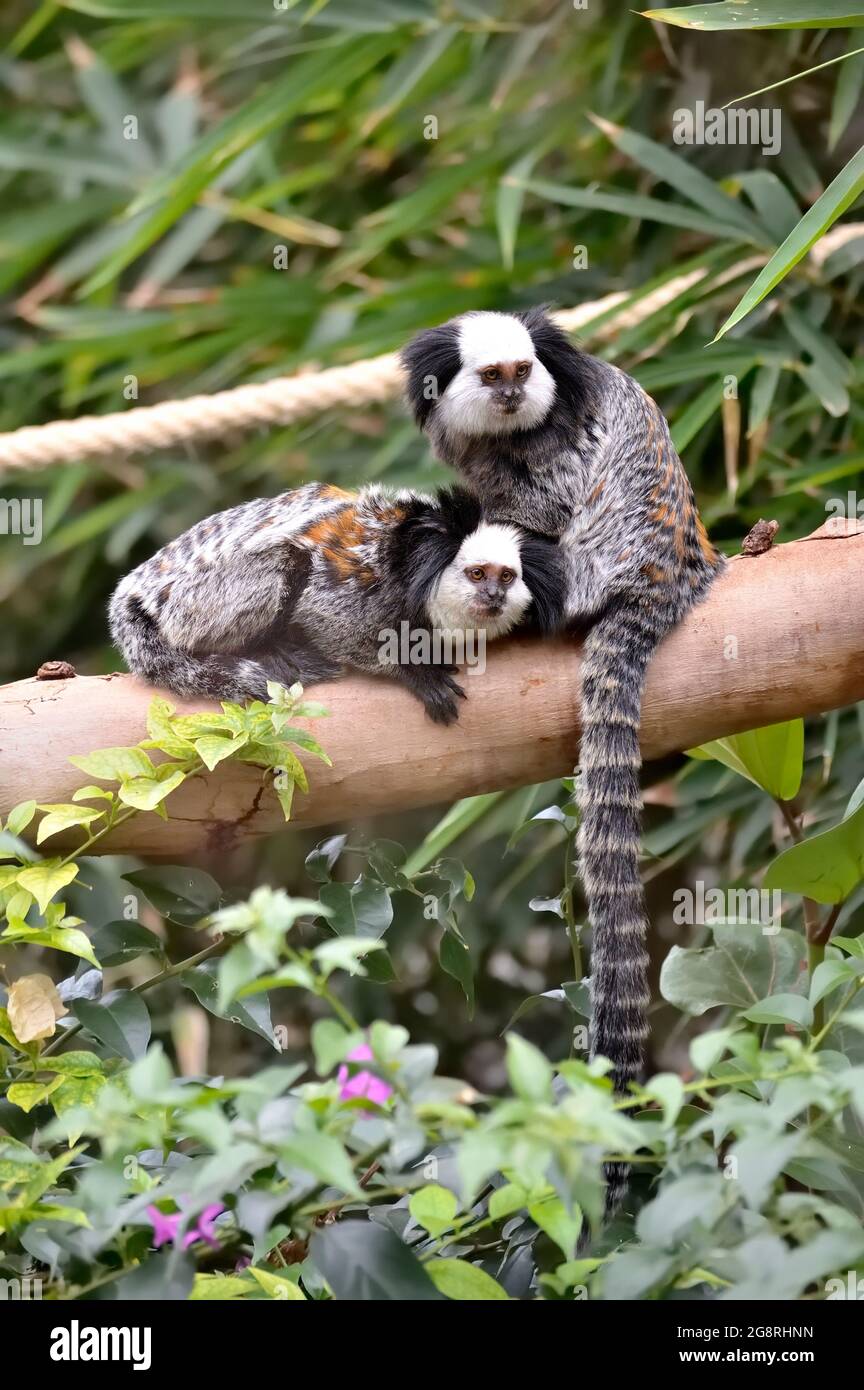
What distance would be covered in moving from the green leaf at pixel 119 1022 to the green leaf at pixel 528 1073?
54 cm

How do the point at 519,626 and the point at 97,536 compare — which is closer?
the point at 519,626

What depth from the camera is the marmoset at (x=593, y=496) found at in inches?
57.0

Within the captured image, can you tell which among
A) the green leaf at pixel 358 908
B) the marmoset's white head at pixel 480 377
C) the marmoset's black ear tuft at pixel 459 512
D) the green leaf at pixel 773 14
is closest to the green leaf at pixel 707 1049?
the green leaf at pixel 358 908

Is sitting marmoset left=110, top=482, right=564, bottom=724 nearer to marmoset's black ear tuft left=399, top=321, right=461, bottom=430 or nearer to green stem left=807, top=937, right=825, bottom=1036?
marmoset's black ear tuft left=399, top=321, right=461, bottom=430

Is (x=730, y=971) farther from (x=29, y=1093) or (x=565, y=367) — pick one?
(x=565, y=367)

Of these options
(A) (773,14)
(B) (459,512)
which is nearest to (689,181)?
(A) (773,14)

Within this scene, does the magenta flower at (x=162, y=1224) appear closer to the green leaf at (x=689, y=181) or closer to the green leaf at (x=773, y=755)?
the green leaf at (x=773, y=755)

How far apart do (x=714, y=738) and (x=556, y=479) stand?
0.36m

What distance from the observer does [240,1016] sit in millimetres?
1266

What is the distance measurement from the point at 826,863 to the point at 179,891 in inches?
25.5

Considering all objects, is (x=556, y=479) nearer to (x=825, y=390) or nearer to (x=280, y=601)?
(x=280, y=601)

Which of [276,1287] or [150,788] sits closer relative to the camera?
[276,1287]

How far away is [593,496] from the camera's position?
160cm
